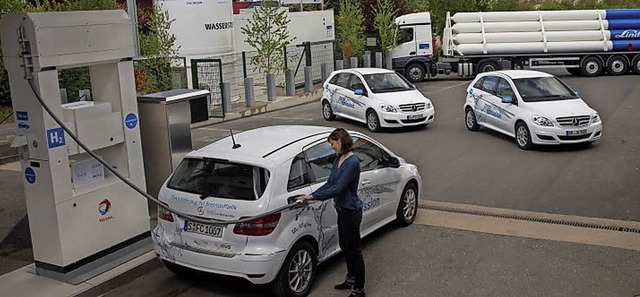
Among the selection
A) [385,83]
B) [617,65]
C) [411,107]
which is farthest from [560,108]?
[617,65]

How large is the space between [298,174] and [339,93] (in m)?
12.1

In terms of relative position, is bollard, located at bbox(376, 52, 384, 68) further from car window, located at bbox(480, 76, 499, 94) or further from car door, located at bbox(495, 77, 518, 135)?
car door, located at bbox(495, 77, 518, 135)

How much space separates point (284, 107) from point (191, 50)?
3.84 meters

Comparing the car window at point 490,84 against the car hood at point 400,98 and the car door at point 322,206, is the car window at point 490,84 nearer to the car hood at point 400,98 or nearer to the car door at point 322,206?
the car hood at point 400,98

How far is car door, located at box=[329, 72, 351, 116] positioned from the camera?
19203 mm

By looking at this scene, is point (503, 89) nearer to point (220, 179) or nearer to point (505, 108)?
point (505, 108)

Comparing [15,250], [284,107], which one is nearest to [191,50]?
[284,107]

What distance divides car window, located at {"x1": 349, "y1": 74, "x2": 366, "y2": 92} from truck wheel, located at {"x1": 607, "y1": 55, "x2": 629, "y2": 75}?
1657cm

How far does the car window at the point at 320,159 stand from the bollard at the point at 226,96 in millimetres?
13878

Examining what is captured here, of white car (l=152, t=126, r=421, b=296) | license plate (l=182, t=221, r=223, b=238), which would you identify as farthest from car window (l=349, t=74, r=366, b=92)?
license plate (l=182, t=221, r=223, b=238)

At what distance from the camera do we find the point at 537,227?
30.5 feet

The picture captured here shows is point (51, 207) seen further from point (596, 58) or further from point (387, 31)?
point (596, 58)

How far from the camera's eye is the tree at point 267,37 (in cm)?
2392

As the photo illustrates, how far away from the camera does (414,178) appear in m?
9.51
